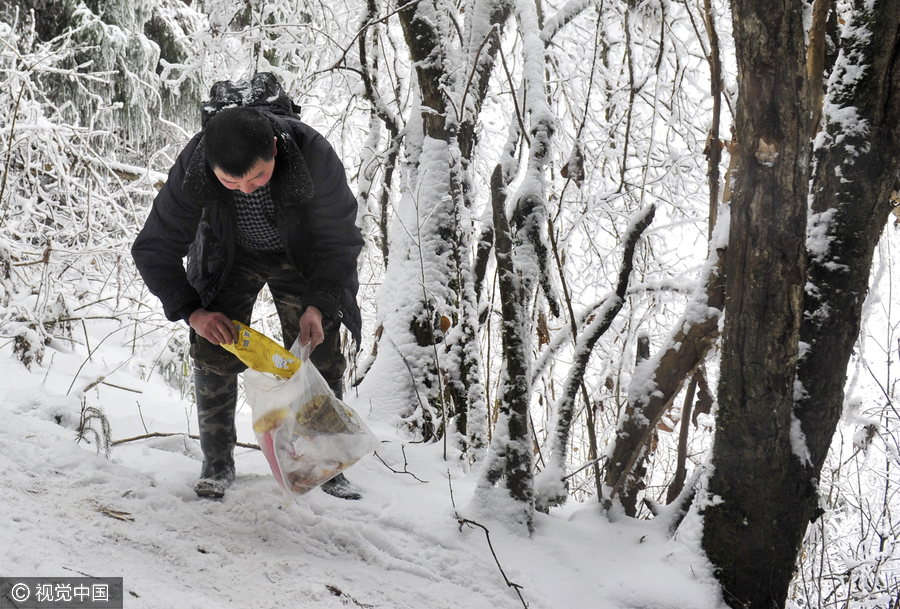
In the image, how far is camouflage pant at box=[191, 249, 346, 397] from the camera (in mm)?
1974

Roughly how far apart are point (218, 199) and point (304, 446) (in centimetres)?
79

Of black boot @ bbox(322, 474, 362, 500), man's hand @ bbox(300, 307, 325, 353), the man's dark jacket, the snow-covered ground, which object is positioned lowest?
the snow-covered ground

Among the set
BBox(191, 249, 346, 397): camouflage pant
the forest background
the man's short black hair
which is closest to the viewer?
the forest background

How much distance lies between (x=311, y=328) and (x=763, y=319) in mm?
1297

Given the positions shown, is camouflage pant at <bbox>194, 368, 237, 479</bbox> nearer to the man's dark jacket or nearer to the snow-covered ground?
the snow-covered ground

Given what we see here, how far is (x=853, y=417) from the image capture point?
205 cm

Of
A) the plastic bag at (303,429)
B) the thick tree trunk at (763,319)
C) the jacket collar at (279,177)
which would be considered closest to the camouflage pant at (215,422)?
the plastic bag at (303,429)

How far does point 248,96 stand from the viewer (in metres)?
1.86

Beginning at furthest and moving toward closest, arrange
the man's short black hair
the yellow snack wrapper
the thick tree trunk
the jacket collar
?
the yellow snack wrapper, the jacket collar, the man's short black hair, the thick tree trunk

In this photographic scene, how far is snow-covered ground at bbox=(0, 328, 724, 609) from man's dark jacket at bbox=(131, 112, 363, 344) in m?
0.59

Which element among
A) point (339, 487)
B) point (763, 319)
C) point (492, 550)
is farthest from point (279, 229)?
point (763, 319)

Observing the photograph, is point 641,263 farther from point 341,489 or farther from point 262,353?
point 262,353

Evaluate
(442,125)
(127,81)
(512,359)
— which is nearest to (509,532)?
(512,359)

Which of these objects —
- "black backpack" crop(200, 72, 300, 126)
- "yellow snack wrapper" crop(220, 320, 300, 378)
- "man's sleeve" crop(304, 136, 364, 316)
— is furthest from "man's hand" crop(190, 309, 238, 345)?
"black backpack" crop(200, 72, 300, 126)
